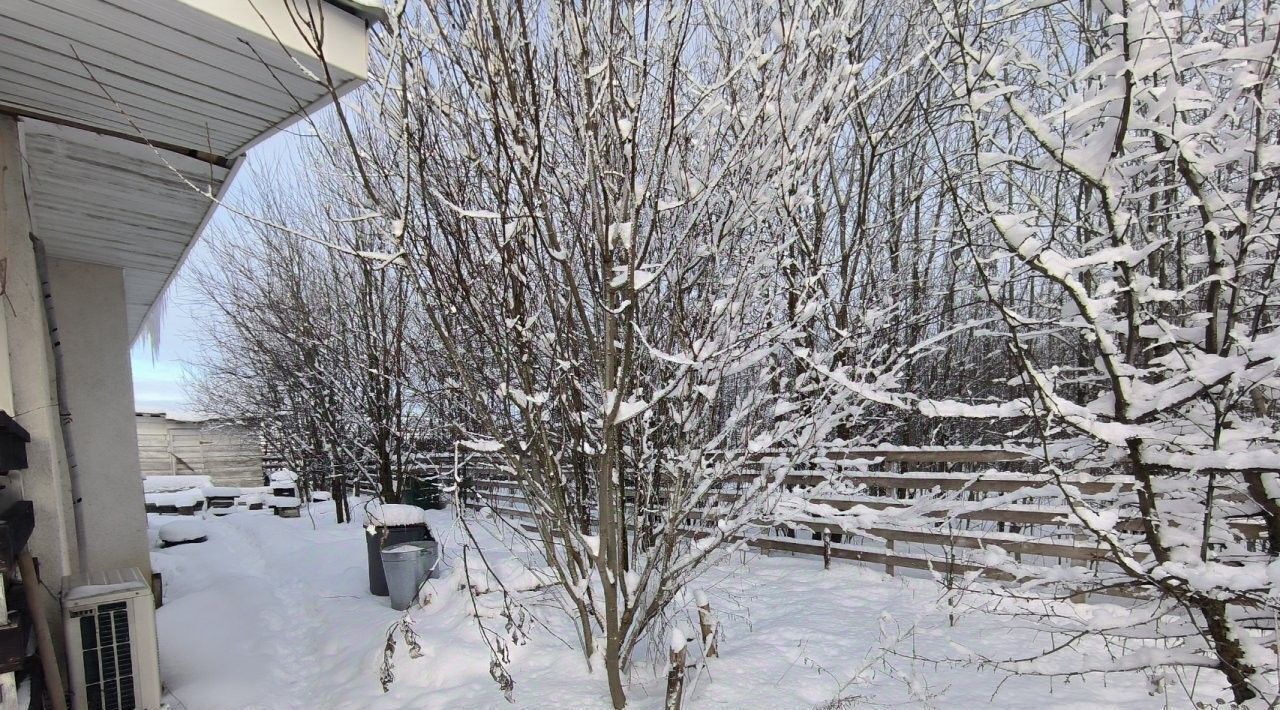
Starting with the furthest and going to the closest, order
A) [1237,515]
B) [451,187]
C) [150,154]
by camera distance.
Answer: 1. [150,154]
2. [451,187]
3. [1237,515]

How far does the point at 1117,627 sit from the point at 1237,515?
542 mm

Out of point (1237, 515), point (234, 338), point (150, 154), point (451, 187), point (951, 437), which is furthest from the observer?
point (234, 338)

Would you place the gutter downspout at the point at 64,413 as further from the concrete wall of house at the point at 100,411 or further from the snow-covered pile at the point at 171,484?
the snow-covered pile at the point at 171,484

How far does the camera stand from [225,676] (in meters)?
3.71

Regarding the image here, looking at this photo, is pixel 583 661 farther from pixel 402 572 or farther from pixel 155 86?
pixel 155 86

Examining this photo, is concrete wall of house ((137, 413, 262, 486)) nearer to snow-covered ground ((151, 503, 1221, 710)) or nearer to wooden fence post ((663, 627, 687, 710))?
snow-covered ground ((151, 503, 1221, 710))

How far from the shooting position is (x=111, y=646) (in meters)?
3.00

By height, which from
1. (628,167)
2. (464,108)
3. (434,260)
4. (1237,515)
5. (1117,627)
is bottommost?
(1117,627)

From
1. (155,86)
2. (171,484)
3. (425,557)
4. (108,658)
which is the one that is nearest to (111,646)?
(108,658)

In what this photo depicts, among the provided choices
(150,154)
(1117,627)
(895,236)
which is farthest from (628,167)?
(895,236)

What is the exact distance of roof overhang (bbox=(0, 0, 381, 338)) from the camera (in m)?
2.05

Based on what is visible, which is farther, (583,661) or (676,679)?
(583,661)

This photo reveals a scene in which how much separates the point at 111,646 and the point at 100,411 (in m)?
2.53

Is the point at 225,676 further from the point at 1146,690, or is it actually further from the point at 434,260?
the point at 1146,690
